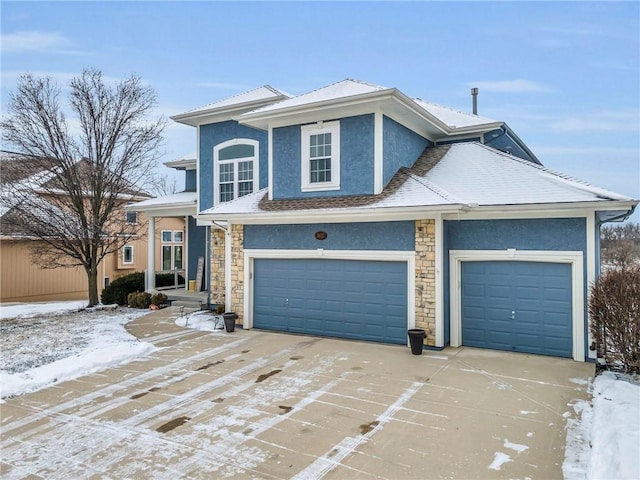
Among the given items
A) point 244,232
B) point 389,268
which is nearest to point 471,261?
point 389,268

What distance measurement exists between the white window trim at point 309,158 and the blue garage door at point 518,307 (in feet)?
12.9

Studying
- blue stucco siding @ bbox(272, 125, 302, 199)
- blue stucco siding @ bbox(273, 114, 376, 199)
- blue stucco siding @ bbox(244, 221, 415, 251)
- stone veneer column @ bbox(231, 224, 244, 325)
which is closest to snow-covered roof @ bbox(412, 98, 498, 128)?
blue stucco siding @ bbox(273, 114, 376, 199)

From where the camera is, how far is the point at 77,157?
51.5 ft

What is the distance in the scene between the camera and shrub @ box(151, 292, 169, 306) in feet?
50.9

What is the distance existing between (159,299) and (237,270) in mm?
5376

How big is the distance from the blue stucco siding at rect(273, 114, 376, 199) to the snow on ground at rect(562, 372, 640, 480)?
20.3 ft

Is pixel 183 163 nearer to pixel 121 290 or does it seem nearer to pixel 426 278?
pixel 121 290

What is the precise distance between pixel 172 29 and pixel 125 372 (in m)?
12.5

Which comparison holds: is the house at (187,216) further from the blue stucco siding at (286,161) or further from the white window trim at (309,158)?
the white window trim at (309,158)

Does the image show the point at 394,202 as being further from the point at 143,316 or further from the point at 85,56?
the point at 85,56

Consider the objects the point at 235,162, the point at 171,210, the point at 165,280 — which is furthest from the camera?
the point at 165,280

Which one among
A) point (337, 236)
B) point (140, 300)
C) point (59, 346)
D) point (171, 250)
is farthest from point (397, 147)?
point (171, 250)

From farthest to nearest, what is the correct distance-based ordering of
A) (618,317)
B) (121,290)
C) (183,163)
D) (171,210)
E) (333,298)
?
(183,163)
(121,290)
(171,210)
(333,298)
(618,317)

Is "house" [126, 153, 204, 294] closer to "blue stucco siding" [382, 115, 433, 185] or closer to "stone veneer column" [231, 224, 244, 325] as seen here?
"stone veneer column" [231, 224, 244, 325]
